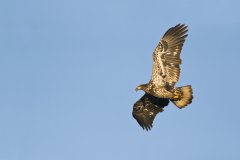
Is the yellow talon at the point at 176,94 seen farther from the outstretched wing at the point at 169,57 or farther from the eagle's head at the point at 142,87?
the eagle's head at the point at 142,87

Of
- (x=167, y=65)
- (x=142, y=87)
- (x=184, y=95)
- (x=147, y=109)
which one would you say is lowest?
(x=184, y=95)

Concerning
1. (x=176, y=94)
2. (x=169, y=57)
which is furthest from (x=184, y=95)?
(x=169, y=57)

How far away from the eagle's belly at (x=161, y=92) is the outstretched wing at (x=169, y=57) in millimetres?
181

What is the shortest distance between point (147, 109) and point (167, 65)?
199cm

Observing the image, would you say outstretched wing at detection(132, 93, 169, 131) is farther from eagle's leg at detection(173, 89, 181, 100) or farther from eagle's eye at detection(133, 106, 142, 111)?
eagle's leg at detection(173, 89, 181, 100)

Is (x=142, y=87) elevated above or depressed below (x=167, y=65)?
below

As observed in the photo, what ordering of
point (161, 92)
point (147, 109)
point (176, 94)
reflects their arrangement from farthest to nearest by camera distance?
1. point (147, 109)
2. point (161, 92)
3. point (176, 94)

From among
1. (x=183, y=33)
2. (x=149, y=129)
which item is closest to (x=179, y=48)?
(x=183, y=33)

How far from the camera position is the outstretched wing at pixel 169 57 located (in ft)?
58.9

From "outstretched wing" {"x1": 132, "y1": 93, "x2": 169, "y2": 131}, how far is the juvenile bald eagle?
1010 millimetres

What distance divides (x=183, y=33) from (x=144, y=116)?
321 cm

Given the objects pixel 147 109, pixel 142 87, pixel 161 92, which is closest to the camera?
pixel 161 92

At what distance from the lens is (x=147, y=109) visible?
1920 centimetres

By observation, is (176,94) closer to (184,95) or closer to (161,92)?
(184,95)
